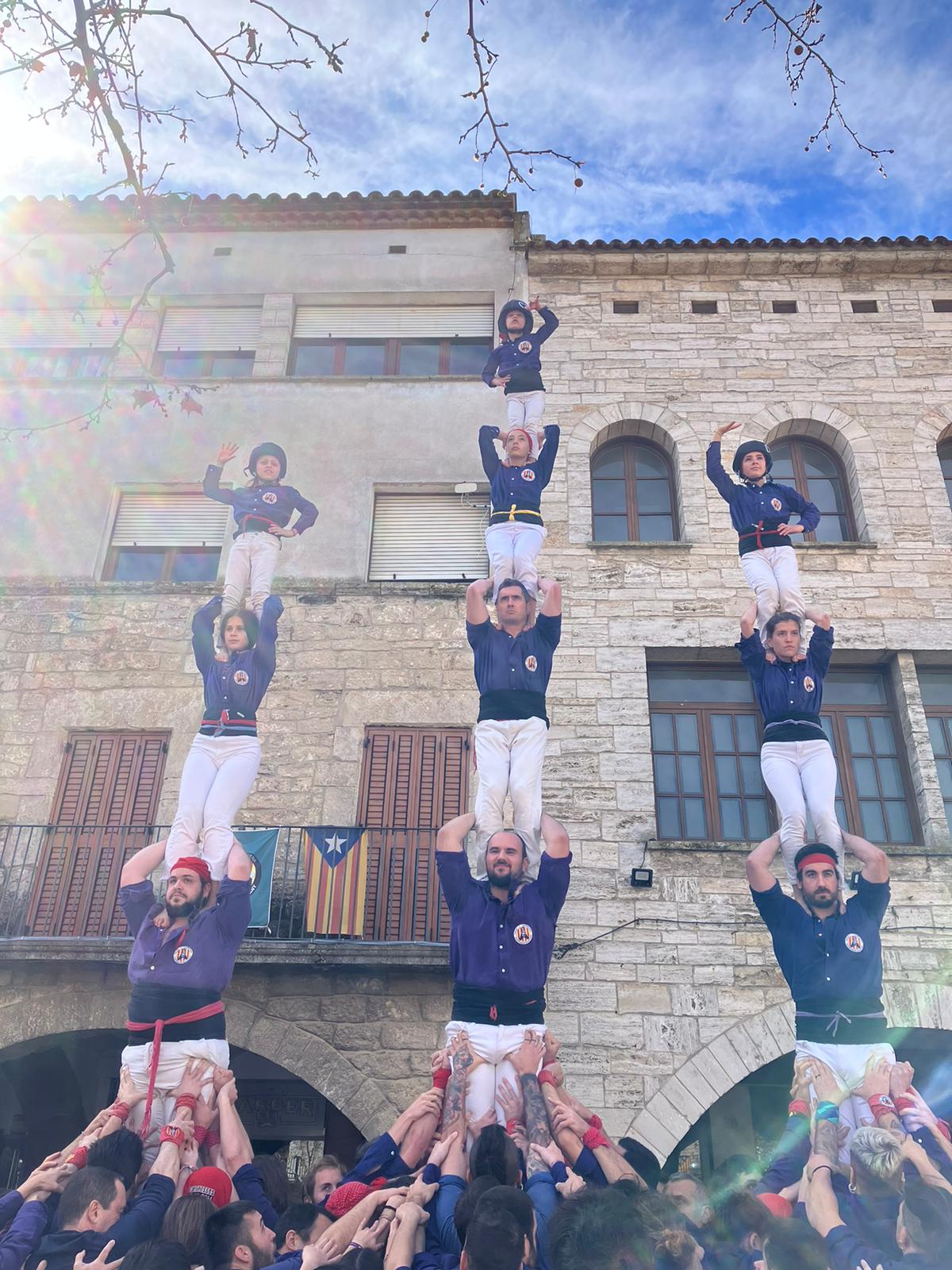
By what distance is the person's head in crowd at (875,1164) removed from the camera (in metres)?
5.68

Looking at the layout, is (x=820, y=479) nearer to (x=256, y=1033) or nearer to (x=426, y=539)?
(x=426, y=539)

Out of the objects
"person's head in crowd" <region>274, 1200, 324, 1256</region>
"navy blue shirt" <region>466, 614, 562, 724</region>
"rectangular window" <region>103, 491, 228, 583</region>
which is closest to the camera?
"person's head in crowd" <region>274, 1200, 324, 1256</region>

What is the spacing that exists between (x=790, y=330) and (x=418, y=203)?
5109 mm

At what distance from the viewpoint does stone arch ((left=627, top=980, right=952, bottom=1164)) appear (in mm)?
8578

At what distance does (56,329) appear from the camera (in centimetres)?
1359

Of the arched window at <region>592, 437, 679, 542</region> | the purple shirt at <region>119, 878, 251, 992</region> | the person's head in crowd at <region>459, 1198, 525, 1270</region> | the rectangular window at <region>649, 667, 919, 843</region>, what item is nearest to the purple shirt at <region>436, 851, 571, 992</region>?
the purple shirt at <region>119, 878, 251, 992</region>

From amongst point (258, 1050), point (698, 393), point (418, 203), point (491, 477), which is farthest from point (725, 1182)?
point (418, 203)

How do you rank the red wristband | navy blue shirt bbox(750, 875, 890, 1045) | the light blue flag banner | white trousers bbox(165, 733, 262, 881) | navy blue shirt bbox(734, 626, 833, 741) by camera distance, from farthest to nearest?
the light blue flag banner < navy blue shirt bbox(734, 626, 833, 741) < white trousers bbox(165, 733, 262, 881) < navy blue shirt bbox(750, 875, 890, 1045) < the red wristband

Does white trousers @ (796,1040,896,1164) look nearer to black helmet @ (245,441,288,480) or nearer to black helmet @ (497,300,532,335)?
black helmet @ (245,441,288,480)

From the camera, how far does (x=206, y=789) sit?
7.58 metres

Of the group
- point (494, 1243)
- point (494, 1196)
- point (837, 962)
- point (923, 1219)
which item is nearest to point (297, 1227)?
point (494, 1196)

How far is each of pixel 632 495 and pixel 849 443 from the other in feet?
8.28

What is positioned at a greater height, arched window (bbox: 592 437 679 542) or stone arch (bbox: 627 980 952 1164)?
arched window (bbox: 592 437 679 542)

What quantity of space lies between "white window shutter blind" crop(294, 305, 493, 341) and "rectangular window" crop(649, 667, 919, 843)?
5.37m
